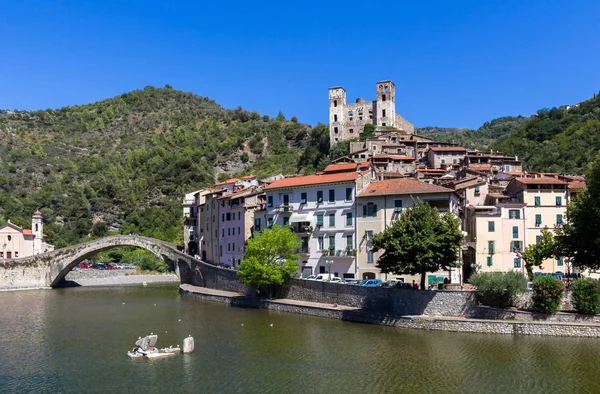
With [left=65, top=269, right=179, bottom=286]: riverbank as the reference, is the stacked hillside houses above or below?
above

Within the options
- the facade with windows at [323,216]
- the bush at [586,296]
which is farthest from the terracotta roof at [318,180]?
the bush at [586,296]

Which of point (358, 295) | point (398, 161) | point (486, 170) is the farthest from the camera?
point (398, 161)

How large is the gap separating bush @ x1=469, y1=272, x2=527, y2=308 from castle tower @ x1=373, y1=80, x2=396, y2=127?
273ft

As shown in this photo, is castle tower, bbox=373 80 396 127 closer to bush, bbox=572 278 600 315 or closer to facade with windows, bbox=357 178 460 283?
facade with windows, bbox=357 178 460 283

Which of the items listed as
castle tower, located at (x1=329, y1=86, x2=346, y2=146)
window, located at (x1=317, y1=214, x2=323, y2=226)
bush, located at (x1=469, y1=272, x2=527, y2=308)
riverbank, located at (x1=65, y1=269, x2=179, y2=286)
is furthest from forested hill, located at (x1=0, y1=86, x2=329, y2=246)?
bush, located at (x1=469, y1=272, x2=527, y2=308)

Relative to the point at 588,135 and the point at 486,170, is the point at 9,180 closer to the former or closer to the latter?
the point at 486,170

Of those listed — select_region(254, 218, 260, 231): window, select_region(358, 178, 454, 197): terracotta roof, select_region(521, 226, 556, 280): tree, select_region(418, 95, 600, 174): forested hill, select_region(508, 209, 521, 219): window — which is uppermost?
select_region(418, 95, 600, 174): forested hill

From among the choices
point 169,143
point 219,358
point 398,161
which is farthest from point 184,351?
point 169,143

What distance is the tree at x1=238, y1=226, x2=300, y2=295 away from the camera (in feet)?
157

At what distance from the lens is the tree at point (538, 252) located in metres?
45.0

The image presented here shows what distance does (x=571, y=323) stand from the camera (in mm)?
33688

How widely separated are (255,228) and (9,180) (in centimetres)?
8581

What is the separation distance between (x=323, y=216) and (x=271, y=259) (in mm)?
6558

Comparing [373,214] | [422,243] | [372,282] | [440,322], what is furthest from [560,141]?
[440,322]
